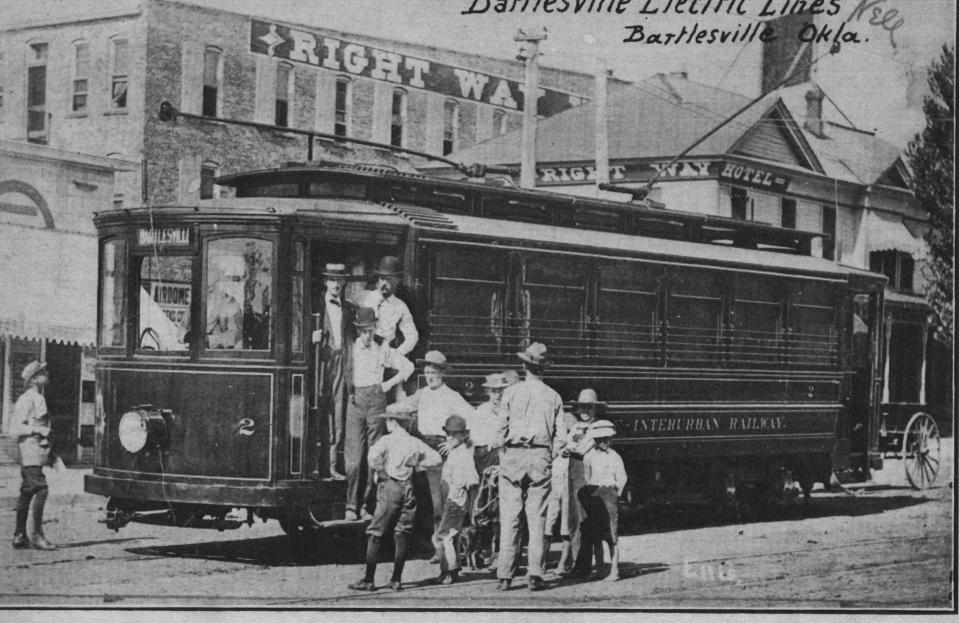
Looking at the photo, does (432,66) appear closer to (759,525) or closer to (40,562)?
(759,525)

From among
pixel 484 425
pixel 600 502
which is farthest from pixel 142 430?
pixel 600 502

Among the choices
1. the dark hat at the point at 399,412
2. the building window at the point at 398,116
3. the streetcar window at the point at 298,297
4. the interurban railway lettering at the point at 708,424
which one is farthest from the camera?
the building window at the point at 398,116

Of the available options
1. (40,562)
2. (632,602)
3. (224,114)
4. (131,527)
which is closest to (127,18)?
(224,114)

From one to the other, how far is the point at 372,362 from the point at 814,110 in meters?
7.15

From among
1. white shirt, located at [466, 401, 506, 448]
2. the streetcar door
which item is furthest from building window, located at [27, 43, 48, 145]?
the streetcar door

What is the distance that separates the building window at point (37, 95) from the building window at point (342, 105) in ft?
13.3

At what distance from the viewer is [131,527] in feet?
37.0

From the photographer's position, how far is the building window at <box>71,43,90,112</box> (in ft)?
56.5

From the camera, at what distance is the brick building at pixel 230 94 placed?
18516 millimetres

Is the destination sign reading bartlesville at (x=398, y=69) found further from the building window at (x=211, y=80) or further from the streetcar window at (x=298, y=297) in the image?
the streetcar window at (x=298, y=297)

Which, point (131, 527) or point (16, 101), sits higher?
point (16, 101)

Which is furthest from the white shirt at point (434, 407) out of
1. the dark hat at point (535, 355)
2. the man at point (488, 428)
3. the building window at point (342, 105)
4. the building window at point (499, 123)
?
the building window at point (499, 123)

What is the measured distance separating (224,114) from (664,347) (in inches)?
450

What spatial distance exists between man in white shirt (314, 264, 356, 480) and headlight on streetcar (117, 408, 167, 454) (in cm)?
117
